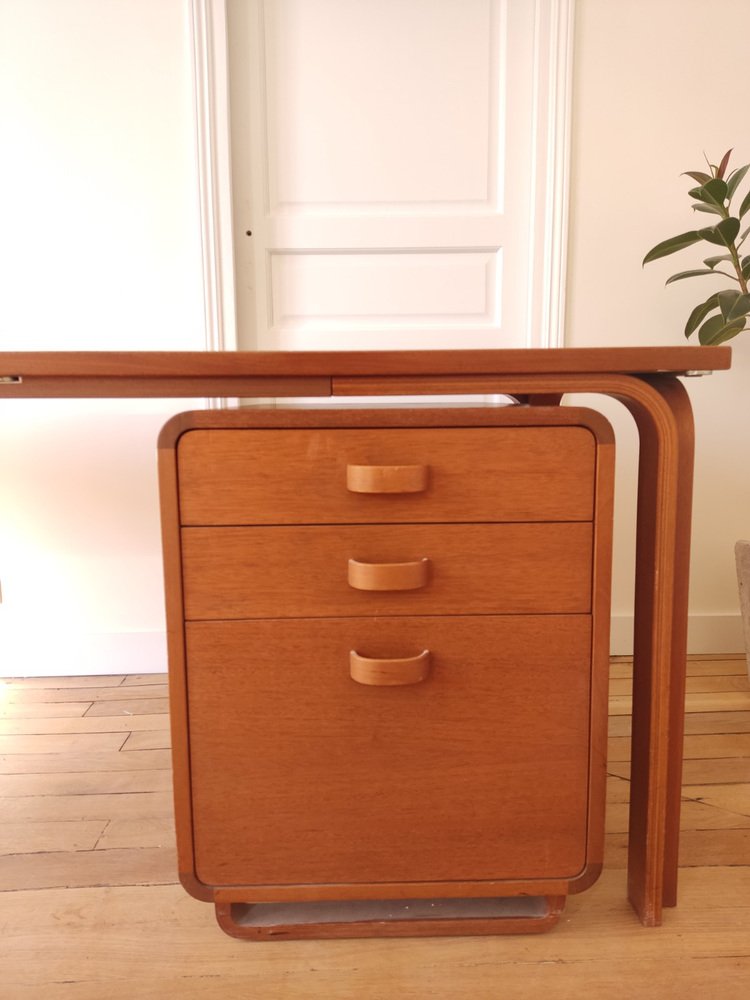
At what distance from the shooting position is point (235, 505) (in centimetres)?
75

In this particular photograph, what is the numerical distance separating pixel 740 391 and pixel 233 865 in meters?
1.60

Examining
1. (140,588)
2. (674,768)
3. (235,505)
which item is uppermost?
(235,505)

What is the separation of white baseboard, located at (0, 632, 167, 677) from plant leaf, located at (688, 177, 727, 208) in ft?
5.27

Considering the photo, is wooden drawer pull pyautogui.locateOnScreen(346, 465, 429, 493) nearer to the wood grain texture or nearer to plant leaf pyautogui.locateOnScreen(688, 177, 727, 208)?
the wood grain texture

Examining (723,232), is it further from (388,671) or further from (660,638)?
(388,671)

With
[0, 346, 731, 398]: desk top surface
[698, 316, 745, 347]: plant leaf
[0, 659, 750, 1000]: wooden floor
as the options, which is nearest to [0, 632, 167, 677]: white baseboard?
[0, 659, 750, 1000]: wooden floor

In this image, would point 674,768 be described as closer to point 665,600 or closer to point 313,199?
point 665,600

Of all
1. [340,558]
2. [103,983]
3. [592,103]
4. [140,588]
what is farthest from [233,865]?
[592,103]

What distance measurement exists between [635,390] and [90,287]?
1348mm

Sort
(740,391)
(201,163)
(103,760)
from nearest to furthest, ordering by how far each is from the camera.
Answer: (103,760)
(201,163)
(740,391)

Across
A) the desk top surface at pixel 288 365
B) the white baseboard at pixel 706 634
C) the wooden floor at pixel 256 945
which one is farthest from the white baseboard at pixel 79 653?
the white baseboard at pixel 706 634

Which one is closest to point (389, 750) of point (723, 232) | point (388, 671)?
point (388, 671)

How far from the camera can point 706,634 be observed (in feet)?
5.77

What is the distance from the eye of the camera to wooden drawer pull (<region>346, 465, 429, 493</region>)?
0.73 m
